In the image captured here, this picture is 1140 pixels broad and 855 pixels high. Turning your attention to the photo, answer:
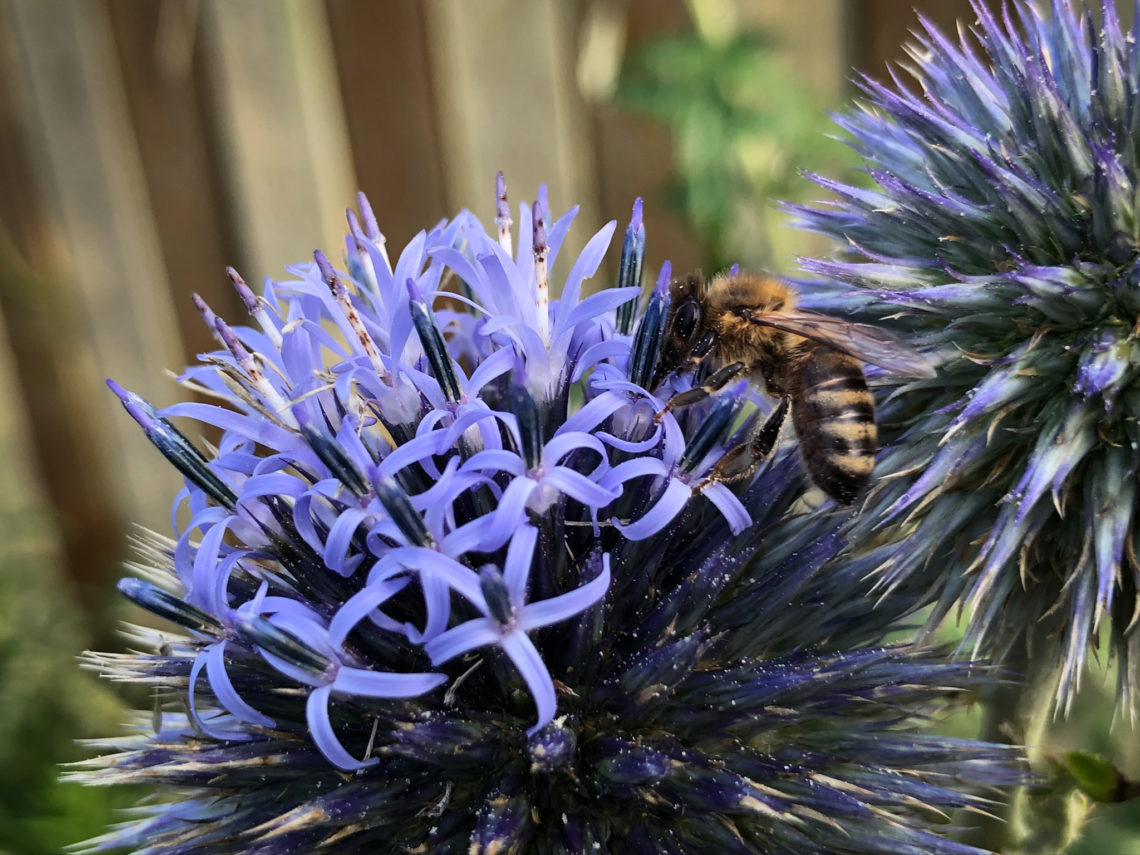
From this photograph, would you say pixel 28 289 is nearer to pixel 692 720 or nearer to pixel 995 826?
pixel 692 720

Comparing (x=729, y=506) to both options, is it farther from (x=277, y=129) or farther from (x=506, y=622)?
(x=277, y=129)

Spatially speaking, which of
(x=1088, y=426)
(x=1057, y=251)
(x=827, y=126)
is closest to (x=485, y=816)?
(x=1088, y=426)

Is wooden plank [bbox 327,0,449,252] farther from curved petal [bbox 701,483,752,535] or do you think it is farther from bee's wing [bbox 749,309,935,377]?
curved petal [bbox 701,483,752,535]

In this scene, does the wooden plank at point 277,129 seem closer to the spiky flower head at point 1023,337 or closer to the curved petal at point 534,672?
the spiky flower head at point 1023,337

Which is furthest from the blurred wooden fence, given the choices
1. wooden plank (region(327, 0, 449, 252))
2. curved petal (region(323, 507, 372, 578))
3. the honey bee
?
curved petal (region(323, 507, 372, 578))

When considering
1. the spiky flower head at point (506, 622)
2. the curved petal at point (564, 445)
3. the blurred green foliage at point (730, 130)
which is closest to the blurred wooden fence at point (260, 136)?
the blurred green foliage at point (730, 130)

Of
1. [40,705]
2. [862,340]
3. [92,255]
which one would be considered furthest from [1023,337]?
[92,255]
